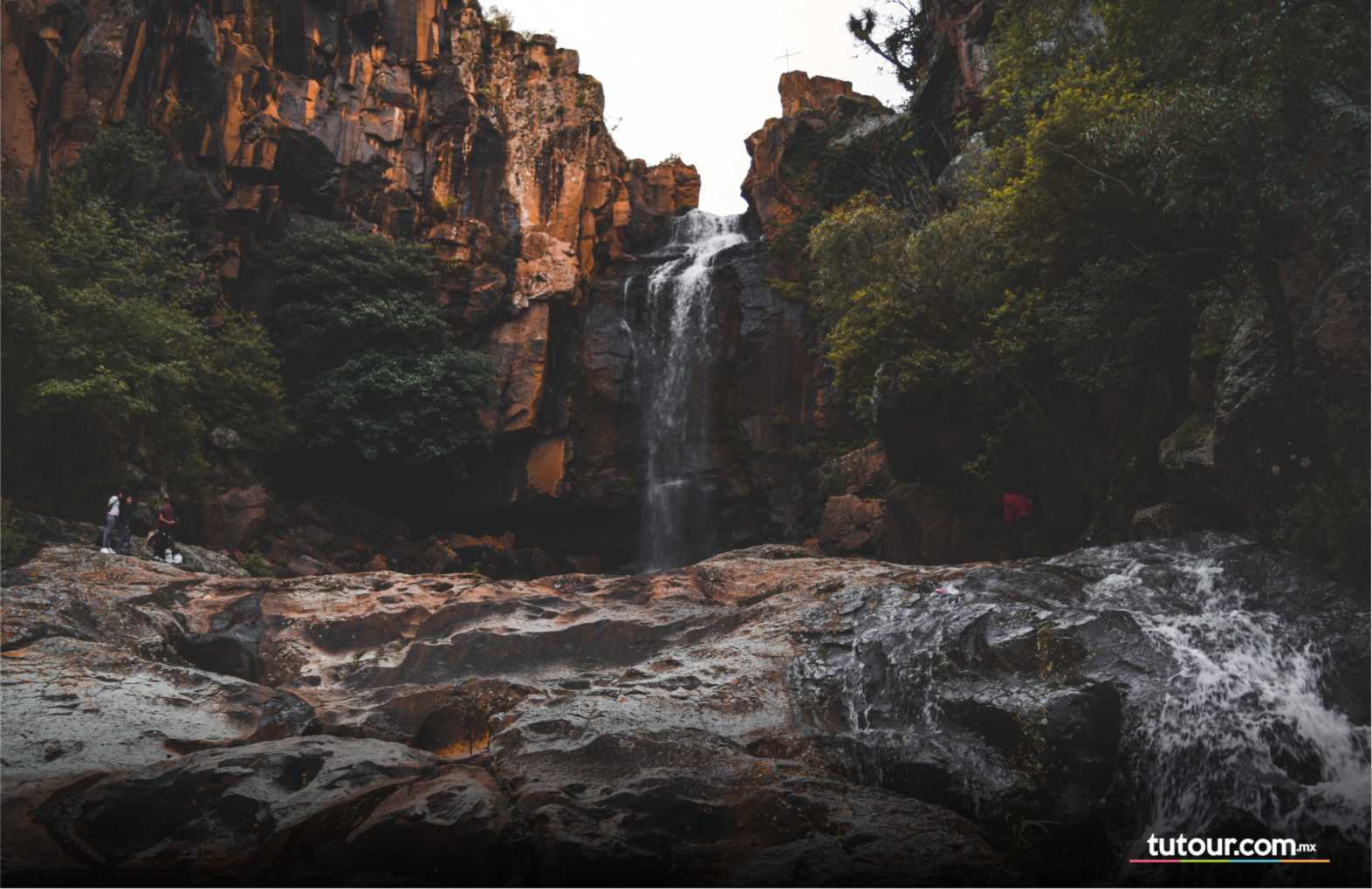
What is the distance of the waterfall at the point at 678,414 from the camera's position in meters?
31.3

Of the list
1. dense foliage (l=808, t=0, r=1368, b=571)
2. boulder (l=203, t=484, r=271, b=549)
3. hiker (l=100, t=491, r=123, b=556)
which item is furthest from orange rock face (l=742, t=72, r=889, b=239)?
hiker (l=100, t=491, r=123, b=556)

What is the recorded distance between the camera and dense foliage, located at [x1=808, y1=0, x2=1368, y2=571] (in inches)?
432

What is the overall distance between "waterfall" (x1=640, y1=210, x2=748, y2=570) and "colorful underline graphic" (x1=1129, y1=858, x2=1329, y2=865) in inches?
882

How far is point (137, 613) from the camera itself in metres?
13.1

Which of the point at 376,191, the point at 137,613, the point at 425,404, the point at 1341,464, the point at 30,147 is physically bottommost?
the point at 137,613

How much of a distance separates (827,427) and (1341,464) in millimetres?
20113

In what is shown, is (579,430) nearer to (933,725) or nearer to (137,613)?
(137,613)

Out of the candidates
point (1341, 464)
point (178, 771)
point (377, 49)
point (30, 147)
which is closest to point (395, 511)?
point (30, 147)

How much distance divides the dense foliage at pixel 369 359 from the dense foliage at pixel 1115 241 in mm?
12161

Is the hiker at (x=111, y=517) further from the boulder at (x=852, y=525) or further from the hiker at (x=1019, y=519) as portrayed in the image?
the hiker at (x=1019, y=519)

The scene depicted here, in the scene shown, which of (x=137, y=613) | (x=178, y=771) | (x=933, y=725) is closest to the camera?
(x=178, y=771)

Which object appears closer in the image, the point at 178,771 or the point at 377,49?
the point at 178,771

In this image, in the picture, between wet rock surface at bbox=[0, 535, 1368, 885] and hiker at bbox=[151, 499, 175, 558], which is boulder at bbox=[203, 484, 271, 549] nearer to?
hiker at bbox=[151, 499, 175, 558]

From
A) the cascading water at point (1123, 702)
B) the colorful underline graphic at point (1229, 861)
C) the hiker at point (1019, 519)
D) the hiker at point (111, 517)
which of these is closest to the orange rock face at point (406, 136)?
the hiker at point (111, 517)
